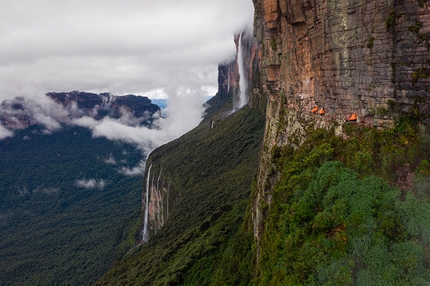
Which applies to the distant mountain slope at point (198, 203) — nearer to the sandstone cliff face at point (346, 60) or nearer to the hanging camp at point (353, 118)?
the sandstone cliff face at point (346, 60)

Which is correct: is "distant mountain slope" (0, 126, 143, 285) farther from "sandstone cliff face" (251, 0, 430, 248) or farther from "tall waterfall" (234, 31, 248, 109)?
"sandstone cliff face" (251, 0, 430, 248)

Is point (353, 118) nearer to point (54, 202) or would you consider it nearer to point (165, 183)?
point (165, 183)

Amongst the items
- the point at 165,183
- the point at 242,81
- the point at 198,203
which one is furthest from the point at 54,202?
the point at 198,203

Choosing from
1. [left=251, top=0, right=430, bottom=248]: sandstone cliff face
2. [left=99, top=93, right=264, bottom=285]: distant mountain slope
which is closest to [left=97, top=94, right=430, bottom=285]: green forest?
[left=251, top=0, right=430, bottom=248]: sandstone cliff face

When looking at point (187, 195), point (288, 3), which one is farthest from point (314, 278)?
point (187, 195)

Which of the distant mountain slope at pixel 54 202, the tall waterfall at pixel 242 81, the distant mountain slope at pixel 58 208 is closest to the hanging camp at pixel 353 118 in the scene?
the distant mountain slope at pixel 54 202
